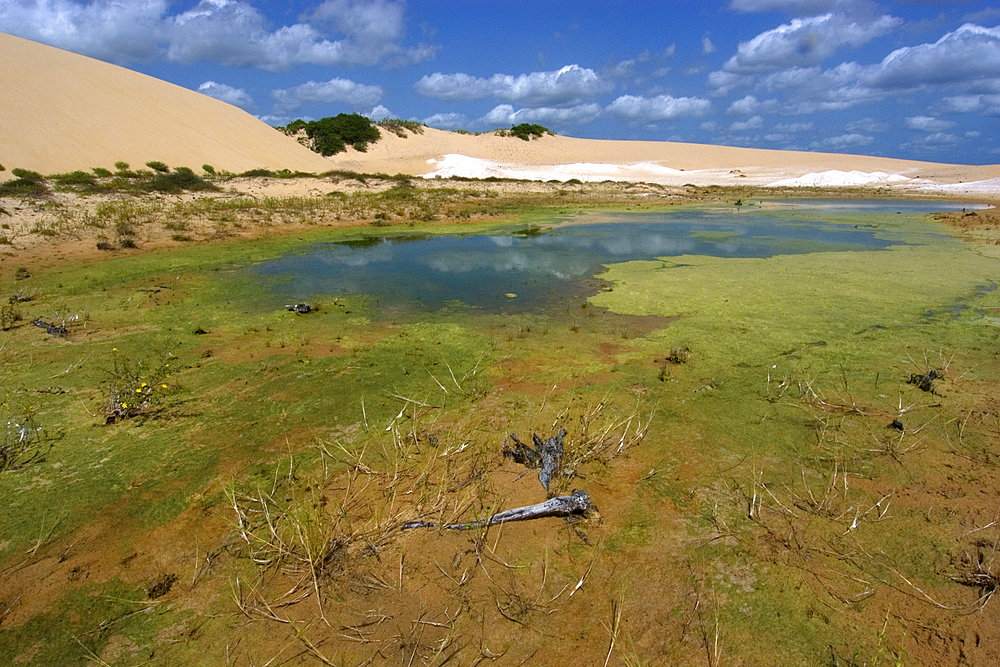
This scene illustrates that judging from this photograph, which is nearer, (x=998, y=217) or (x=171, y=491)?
(x=171, y=491)

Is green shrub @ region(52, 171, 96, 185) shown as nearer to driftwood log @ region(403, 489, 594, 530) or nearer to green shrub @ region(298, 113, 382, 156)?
driftwood log @ region(403, 489, 594, 530)

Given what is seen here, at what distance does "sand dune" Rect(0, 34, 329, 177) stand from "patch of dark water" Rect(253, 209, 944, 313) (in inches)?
467

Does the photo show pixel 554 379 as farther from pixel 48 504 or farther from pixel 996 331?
pixel 996 331

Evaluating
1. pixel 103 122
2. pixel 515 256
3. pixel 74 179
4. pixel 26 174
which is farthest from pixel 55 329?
pixel 103 122

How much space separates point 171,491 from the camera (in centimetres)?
252

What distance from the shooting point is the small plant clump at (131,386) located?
313 centimetres

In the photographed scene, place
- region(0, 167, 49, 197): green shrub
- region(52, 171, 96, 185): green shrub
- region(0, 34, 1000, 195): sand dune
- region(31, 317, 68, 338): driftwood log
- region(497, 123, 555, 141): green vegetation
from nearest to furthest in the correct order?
region(31, 317, 68, 338): driftwood log < region(0, 167, 49, 197): green shrub < region(52, 171, 96, 185): green shrub < region(0, 34, 1000, 195): sand dune < region(497, 123, 555, 141): green vegetation

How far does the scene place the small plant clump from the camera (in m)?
3.13

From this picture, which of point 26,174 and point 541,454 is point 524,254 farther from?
point 26,174

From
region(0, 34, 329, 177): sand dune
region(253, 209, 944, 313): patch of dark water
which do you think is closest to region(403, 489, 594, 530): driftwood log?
region(253, 209, 944, 313): patch of dark water

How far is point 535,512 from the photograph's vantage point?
2.32 m

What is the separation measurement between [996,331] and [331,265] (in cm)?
821

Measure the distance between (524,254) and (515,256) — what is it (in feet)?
0.83

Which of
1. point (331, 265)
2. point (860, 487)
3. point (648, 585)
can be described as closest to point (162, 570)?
point (648, 585)
